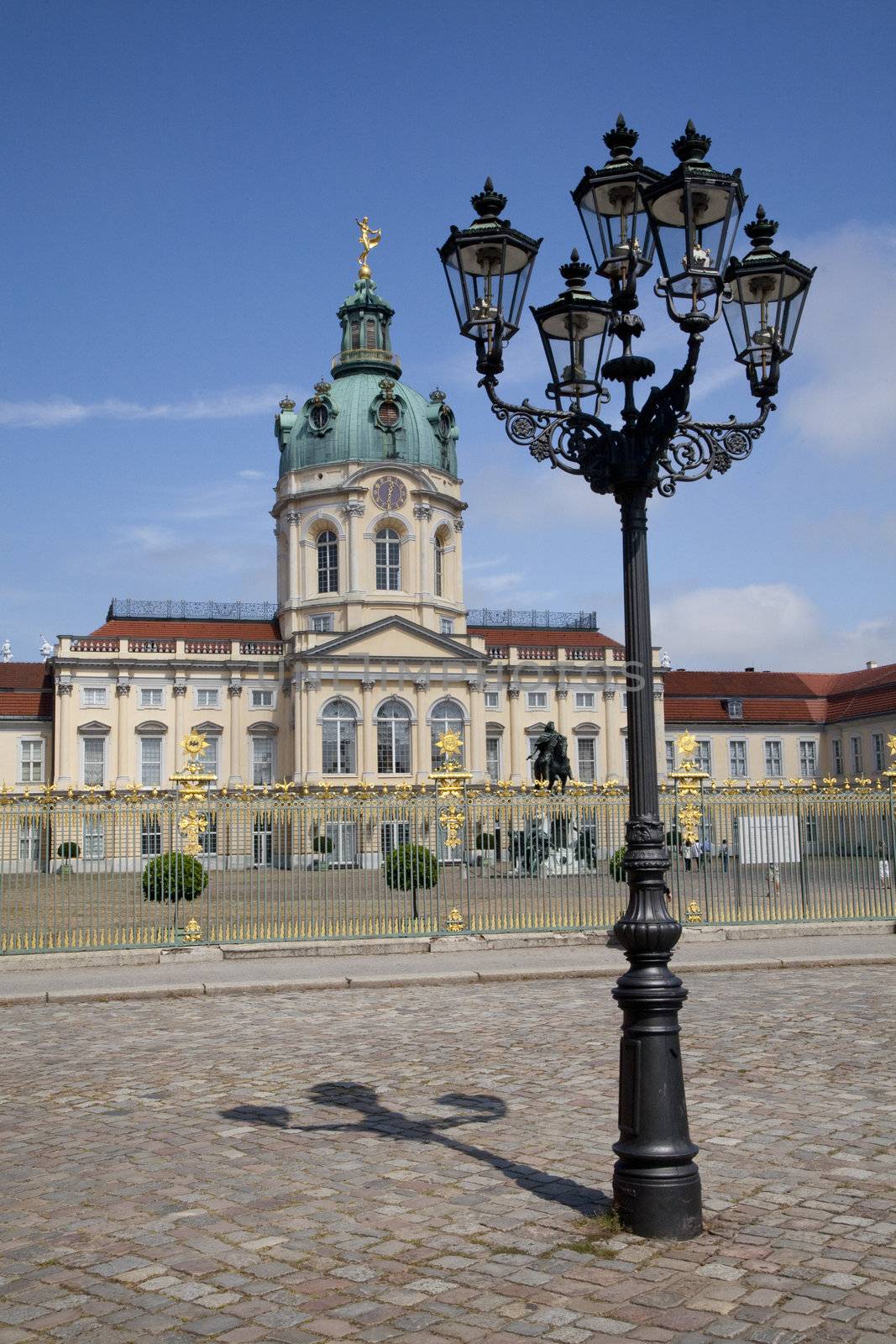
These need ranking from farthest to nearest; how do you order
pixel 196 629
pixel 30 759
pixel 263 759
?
pixel 196 629, pixel 30 759, pixel 263 759

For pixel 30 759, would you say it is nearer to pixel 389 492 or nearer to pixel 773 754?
pixel 389 492

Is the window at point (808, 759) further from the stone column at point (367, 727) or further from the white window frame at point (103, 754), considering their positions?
the white window frame at point (103, 754)

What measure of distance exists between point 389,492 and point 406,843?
41826mm

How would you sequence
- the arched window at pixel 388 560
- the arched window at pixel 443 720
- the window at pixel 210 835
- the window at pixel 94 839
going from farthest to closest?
the arched window at pixel 388 560 → the arched window at pixel 443 720 → the window at pixel 210 835 → the window at pixel 94 839

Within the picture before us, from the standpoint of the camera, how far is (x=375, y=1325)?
510 cm

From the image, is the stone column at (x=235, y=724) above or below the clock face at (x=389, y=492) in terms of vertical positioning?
below

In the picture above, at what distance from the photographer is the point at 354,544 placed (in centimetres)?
6041

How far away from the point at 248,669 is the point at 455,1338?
183 ft

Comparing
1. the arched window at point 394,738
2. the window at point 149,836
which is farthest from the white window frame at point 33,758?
the window at point 149,836

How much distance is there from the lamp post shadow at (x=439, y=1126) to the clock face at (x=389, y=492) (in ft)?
172

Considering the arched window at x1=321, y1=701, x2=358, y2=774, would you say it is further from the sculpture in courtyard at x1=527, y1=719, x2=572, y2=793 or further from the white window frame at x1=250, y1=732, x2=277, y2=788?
the sculpture in courtyard at x1=527, y1=719, x2=572, y2=793

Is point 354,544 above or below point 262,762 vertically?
above

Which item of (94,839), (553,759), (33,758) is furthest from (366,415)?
(94,839)

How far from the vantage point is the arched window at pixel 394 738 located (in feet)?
190
